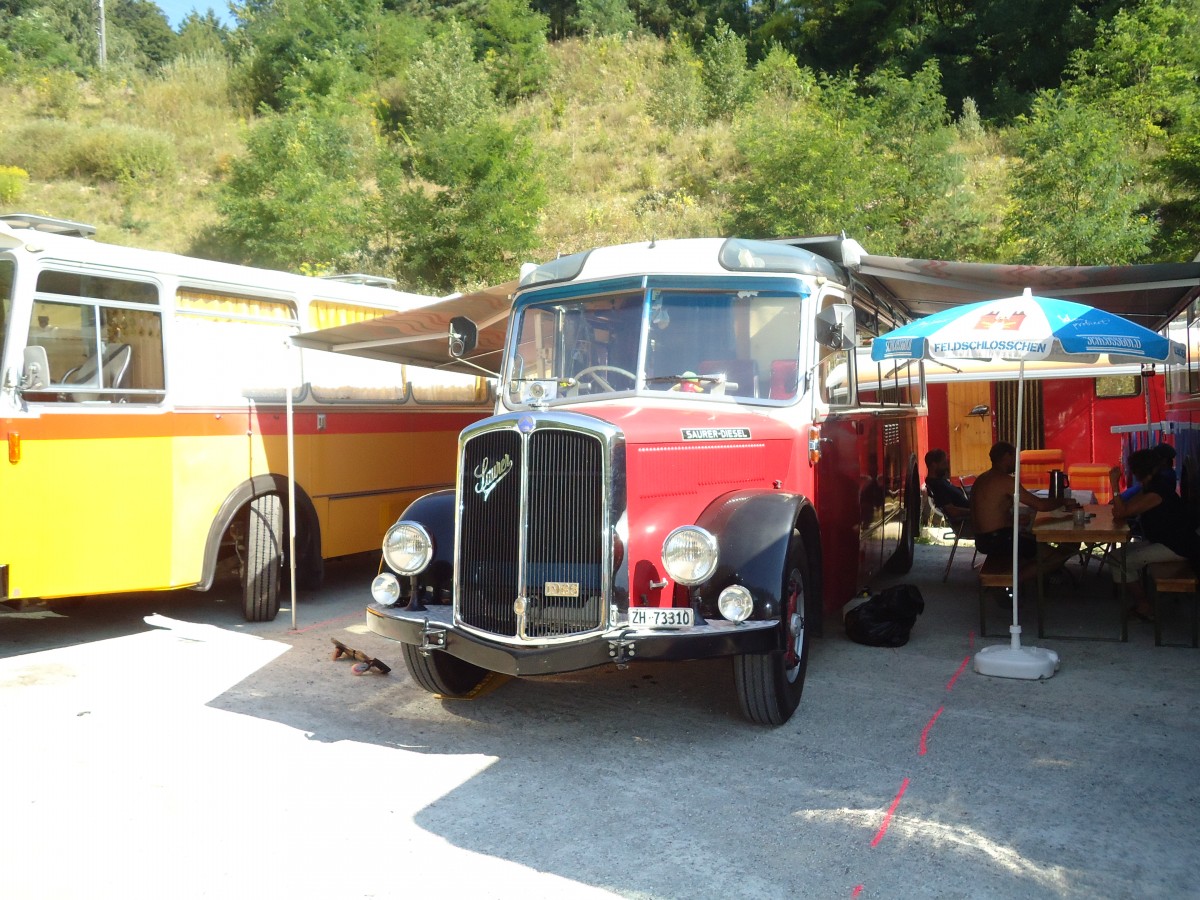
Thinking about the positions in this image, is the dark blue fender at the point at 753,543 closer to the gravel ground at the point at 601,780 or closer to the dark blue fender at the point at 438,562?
the gravel ground at the point at 601,780

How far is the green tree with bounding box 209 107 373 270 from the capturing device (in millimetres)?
22141

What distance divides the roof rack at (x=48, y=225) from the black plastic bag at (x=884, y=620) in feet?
20.2

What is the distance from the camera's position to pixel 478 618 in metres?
5.46

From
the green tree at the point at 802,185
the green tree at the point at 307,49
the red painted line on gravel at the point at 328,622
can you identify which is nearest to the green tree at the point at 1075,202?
the green tree at the point at 802,185

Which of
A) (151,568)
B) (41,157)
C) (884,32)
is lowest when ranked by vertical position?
(151,568)

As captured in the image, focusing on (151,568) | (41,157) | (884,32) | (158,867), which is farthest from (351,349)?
(884,32)

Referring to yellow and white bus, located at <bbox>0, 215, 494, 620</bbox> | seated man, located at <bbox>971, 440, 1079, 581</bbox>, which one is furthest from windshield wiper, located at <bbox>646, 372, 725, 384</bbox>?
yellow and white bus, located at <bbox>0, 215, 494, 620</bbox>

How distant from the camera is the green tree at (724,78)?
36.8m

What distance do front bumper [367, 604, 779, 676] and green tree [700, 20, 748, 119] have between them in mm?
34411

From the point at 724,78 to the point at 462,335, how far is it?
33165mm

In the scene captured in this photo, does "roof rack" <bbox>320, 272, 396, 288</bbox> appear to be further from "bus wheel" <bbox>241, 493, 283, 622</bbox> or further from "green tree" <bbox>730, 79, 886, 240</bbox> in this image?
"green tree" <bbox>730, 79, 886, 240</bbox>

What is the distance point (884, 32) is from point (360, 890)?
42.1m

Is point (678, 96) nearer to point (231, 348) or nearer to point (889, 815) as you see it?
point (231, 348)

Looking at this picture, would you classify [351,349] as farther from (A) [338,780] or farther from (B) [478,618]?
(A) [338,780]
